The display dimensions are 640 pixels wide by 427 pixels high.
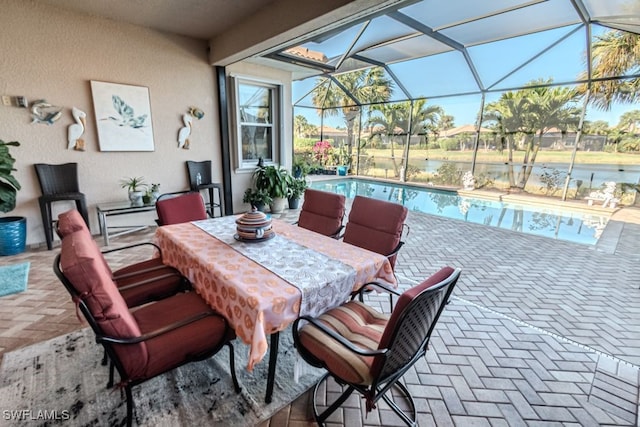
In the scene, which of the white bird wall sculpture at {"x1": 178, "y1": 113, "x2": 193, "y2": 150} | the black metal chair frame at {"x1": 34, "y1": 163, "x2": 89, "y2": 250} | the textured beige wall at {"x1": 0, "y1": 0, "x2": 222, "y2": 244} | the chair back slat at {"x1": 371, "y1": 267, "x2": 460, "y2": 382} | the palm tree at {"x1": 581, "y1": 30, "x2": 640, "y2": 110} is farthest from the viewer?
the palm tree at {"x1": 581, "y1": 30, "x2": 640, "y2": 110}

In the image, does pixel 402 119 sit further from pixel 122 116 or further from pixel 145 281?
pixel 145 281

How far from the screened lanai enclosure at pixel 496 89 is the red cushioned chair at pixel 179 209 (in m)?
2.59

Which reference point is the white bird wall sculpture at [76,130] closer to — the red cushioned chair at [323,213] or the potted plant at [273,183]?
the potted plant at [273,183]

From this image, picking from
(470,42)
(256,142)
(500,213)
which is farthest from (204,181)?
(500,213)

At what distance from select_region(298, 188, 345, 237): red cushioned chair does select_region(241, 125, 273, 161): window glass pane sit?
3.17 m

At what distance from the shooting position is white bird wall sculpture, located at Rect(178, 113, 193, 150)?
464 cm

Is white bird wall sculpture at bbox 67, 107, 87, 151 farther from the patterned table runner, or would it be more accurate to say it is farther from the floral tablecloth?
the patterned table runner

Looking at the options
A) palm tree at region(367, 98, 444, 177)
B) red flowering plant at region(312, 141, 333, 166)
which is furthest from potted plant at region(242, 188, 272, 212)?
palm tree at region(367, 98, 444, 177)

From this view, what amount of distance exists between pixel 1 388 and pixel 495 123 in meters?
9.79

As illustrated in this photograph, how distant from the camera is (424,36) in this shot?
212 inches

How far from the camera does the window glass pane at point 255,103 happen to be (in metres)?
5.41

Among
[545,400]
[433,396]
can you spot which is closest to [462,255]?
[545,400]

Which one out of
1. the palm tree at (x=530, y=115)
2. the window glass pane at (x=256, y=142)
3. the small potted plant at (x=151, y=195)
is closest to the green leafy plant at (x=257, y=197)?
the window glass pane at (x=256, y=142)

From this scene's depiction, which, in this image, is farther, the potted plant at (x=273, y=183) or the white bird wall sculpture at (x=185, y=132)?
the potted plant at (x=273, y=183)
